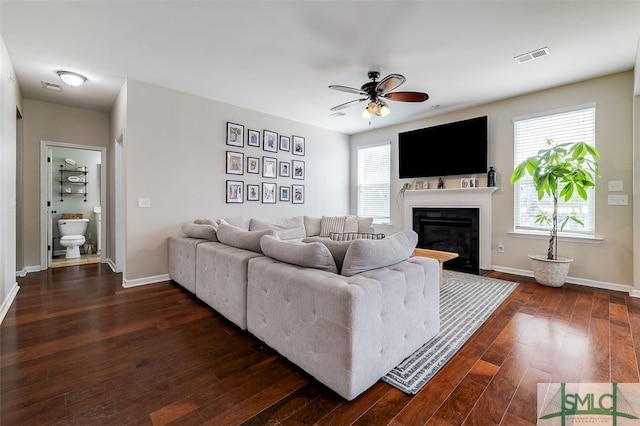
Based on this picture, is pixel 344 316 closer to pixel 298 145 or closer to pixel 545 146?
pixel 545 146

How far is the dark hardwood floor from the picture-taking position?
1.46 meters

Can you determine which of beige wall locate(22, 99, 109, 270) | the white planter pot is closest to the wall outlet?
the white planter pot

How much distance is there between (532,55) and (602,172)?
6.08 ft

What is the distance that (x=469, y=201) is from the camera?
476 cm

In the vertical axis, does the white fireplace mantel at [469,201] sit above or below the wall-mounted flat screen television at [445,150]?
below

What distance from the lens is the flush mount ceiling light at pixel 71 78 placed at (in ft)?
11.2

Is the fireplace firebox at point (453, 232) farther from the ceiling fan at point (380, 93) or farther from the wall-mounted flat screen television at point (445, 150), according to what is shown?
the ceiling fan at point (380, 93)

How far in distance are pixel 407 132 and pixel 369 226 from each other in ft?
6.63

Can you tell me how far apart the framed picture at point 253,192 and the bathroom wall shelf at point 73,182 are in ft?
13.2

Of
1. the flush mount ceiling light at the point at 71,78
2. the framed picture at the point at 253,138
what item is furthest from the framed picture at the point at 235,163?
the flush mount ceiling light at the point at 71,78

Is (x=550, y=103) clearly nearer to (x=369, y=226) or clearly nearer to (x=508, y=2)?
(x=508, y=2)

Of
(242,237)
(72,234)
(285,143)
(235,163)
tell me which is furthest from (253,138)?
(72,234)

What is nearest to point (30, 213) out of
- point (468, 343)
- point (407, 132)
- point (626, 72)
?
point (468, 343)

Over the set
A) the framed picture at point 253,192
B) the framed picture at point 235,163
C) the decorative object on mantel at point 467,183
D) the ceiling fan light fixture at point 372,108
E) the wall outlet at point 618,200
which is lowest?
the wall outlet at point 618,200
